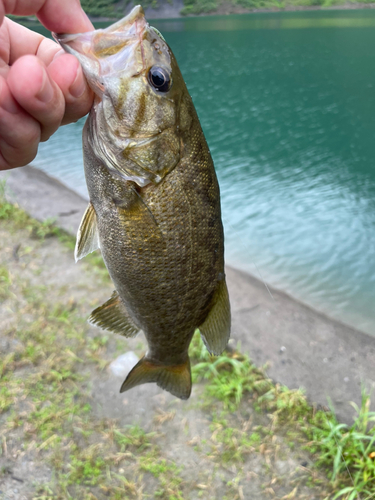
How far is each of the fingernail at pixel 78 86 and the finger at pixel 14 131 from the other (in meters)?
0.16

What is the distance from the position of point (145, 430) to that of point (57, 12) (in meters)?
2.83

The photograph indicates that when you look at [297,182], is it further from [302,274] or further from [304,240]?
[302,274]

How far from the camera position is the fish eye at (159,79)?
1253 mm

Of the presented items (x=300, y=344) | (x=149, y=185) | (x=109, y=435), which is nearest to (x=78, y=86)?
(x=149, y=185)

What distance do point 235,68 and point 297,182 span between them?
13.3 metres

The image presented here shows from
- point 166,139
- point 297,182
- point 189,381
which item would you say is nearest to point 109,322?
point 189,381

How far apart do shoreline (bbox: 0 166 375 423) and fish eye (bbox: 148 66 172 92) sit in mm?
2912

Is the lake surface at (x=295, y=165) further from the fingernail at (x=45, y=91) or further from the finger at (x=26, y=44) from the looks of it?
the fingernail at (x=45, y=91)

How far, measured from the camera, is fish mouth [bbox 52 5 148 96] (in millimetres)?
1192

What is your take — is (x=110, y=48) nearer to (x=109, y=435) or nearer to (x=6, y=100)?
(x=6, y=100)

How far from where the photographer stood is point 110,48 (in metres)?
1.20

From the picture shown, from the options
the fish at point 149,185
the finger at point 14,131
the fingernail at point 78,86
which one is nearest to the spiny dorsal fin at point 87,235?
the fish at point 149,185

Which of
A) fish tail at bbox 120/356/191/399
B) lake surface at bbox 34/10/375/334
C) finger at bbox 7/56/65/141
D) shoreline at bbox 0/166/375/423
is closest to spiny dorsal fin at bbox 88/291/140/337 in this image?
fish tail at bbox 120/356/191/399

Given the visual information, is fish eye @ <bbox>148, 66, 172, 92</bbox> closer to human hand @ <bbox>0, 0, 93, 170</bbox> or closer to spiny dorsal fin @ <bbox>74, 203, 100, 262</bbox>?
human hand @ <bbox>0, 0, 93, 170</bbox>
